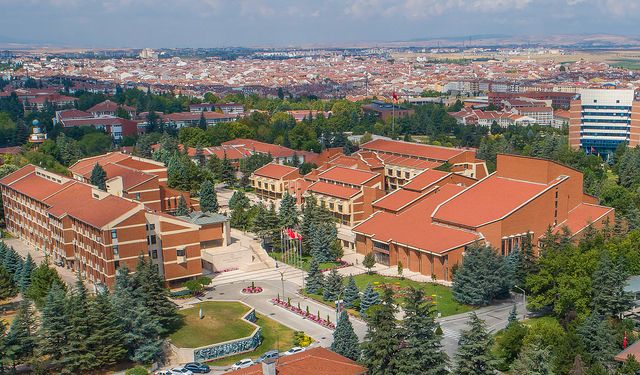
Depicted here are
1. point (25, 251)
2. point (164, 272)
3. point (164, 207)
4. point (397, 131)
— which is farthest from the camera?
point (397, 131)

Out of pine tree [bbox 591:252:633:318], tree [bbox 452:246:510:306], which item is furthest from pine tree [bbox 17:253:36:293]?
pine tree [bbox 591:252:633:318]

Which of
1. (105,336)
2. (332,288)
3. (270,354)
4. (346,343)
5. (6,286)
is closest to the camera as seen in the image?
(346,343)

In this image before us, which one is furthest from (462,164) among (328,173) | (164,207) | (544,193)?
(164,207)

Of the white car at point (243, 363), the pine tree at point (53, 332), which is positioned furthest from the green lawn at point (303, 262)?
the pine tree at point (53, 332)

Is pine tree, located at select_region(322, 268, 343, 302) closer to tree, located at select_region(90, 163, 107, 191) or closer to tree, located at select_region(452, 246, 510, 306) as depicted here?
tree, located at select_region(452, 246, 510, 306)

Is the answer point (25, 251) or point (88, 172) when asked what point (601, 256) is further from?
point (88, 172)

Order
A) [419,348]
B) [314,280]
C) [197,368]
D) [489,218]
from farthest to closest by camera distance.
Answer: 1. [489,218]
2. [314,280]
3. [197,368]
4. [419,348]

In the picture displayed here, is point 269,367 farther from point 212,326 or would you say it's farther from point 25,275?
point 25,275

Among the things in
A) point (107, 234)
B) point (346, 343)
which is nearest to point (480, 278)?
point (346, 343)
